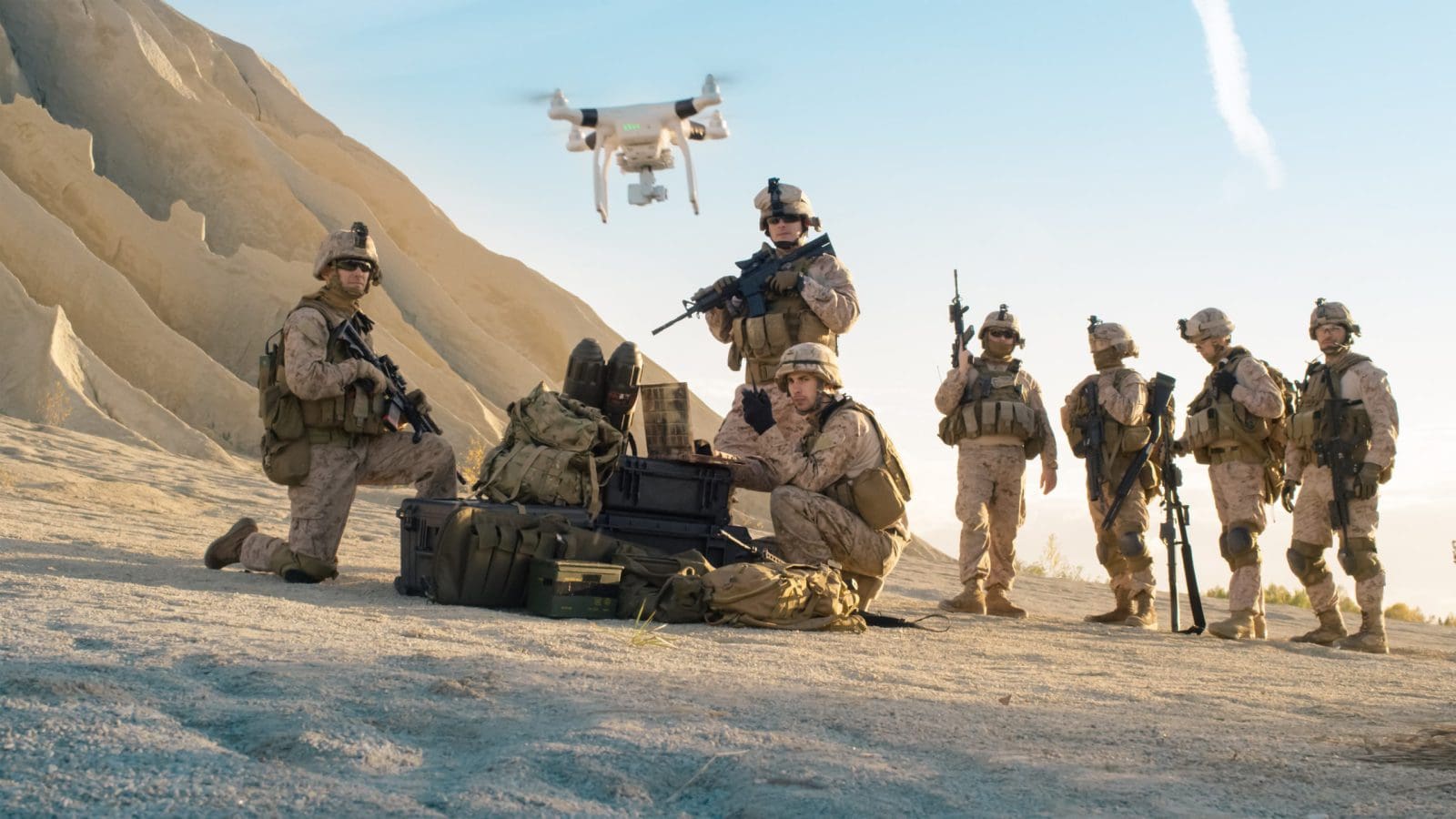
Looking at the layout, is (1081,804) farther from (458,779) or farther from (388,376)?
(388,376)

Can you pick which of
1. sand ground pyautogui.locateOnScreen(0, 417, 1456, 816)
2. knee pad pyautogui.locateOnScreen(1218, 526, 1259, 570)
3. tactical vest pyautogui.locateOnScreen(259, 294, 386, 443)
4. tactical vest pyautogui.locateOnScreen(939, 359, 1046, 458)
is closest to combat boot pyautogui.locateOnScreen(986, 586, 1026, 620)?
tactical vest pyautogui.locateOnScreen(939, 359, 1046, 458)

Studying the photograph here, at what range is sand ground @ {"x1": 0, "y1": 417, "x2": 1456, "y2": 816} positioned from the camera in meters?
2.66

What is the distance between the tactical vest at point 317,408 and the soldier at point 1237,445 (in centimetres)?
518

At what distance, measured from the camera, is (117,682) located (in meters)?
3.23

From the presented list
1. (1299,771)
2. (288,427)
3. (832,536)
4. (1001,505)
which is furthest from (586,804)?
(1001,505)

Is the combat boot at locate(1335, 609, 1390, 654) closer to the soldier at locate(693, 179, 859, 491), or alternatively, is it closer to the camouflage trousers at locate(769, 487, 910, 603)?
the camouflage trousers at locate(769, 487, 910, 603)

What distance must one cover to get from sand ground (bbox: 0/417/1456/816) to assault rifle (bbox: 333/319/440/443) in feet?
3.96

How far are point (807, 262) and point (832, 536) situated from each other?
7.01 feet

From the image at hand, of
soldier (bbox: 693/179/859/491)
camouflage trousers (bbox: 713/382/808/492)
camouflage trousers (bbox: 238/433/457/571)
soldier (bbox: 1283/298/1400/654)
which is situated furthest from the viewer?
soldier (bbox: 1283/298/1400/654)

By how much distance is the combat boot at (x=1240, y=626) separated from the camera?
7.94 meters

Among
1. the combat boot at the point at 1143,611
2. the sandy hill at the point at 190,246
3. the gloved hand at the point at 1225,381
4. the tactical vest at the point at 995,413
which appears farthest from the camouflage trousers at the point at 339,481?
the sandy hill at the point at 190,246

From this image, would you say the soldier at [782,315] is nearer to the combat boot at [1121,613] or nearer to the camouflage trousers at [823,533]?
the camouflage trousers at [823,533]

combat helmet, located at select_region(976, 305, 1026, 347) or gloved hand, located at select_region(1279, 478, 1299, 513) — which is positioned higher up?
combat helmet, located at select_region(976, 305, 1026, 347)

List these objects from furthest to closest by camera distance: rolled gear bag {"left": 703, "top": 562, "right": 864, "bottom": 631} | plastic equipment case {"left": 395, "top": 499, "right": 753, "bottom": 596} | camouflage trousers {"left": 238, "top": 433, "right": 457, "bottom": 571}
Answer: camouflage trousers {"left": 238, "top": 433, "right": 457, "bottom": 571} < plastic equipment case {"left": 395, "top": 499, "right": 753, "bottom": 596} < rolled gear bag {"left": 703, "top": 562, "right": 864, "bottom": 631}
